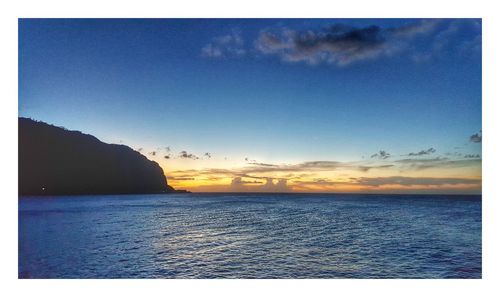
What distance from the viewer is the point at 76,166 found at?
1740 inches

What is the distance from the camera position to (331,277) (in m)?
10.7

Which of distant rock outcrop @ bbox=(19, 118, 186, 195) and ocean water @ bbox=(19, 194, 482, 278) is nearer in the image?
ocean water @ bbox=(19, 194, 482, 278)

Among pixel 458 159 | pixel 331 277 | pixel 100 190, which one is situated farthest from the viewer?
pixel 100 190

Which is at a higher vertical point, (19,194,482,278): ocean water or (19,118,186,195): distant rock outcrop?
(19,118,186,195): distant rock outcrop

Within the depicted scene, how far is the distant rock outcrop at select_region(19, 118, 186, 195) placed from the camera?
20162 mm

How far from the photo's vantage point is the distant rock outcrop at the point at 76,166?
2016cm

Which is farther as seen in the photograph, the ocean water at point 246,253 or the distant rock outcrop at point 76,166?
the distant rock outcrop at point 76,166

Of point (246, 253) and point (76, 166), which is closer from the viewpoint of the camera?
point (246, 253)

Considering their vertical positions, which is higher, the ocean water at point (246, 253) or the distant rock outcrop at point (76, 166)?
the distant rock outcrop at point (76, 166)
